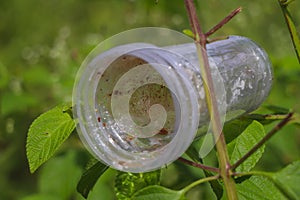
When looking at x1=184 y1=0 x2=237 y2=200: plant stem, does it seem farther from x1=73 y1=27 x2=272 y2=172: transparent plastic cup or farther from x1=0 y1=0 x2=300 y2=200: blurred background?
x1=0 y1=0 x2=300 y2=200: blurred background

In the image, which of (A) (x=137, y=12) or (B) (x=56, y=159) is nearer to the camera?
(B) (x=56, y=159)

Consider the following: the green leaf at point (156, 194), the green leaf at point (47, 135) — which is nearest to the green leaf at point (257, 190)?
the green leaf at point (156, 194)

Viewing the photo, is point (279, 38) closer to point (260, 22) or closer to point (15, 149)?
point (260, 22)

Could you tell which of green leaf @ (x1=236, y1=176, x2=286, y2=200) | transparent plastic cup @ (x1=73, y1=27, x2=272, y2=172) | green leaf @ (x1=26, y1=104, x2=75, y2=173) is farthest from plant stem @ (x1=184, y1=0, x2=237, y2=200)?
green leaf @ (x1=26, y1=104, x2=75, y2=173)

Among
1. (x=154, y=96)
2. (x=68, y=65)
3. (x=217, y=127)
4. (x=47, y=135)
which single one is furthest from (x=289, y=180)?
(x=68, y=65)

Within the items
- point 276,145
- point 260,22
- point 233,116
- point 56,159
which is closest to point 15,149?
point 56,159

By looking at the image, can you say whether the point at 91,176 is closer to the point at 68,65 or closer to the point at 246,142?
the point at 246,142
